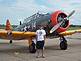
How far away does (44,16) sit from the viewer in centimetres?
1426

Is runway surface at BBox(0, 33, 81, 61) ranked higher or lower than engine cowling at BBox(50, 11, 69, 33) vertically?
lower

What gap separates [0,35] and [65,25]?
3.57m

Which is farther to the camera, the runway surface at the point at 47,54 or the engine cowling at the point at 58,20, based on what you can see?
the engine cowling at the point at 58,20

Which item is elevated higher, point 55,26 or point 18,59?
point 55,26

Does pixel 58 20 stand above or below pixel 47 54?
above

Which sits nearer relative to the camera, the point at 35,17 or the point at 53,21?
the point at 53,21

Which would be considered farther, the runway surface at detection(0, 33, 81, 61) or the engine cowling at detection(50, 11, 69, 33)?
the engine cowling at detection(50, 11, 69, 33)

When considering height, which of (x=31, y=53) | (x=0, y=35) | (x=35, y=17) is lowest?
(x=31, y=53)

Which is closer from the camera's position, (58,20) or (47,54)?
(47,54)

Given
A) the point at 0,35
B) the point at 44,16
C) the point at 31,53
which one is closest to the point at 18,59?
the point at 31,53

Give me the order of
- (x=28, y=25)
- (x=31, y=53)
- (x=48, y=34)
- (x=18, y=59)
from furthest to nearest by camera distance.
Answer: (x=28, y=25), (x=48, y=34), (x=31, y=53), (x=18, y=59)

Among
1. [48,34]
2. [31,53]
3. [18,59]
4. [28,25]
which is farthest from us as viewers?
[28,25]

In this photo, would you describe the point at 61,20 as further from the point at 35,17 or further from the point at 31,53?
the point at 31,53

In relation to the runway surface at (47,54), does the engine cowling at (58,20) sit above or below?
above
